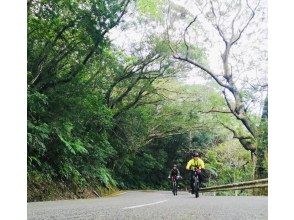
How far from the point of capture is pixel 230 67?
13969 millimetres

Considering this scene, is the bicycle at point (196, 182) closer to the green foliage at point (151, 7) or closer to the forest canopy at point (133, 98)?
the forest canopy at point (133, 98)

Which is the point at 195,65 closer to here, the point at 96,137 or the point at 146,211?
the point at 96,137

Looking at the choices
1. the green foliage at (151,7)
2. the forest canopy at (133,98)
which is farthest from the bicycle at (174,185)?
the green foliage at (151,7)

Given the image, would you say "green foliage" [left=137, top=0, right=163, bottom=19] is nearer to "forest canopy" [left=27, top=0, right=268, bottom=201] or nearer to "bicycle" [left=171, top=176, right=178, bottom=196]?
"forest canopy" [left=27, top=0, right=268, bottom=201]

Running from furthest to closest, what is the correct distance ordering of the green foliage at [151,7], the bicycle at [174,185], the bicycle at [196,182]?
1. the green foliage at [151,7]
2. the bicycle at [174,185]
3. the bicycle at [196,182]

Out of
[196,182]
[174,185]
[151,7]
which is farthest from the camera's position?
[151,7]

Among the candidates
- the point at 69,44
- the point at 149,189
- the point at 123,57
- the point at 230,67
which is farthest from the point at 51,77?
the point at 230,67

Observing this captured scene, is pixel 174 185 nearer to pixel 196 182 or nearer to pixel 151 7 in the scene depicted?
pixel 196 182

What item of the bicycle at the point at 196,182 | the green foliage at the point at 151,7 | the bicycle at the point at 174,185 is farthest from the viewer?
the green foliage at the point at 151,7

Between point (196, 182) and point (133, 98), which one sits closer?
point (196, 182)

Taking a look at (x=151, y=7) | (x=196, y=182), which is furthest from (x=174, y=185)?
(x=151, y=7)

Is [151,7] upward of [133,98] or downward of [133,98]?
upward

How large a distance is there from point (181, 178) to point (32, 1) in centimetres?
569
